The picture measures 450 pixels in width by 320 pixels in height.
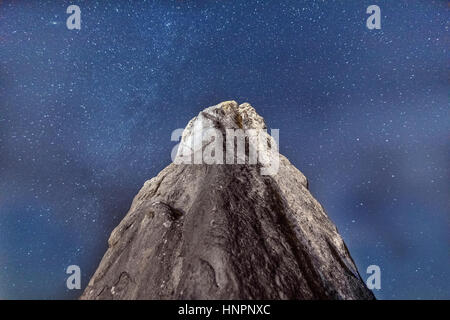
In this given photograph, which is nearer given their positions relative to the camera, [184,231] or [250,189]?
[184,231]

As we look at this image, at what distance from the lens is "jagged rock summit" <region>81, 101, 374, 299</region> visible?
210 inches

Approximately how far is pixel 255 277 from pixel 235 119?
25.9ft

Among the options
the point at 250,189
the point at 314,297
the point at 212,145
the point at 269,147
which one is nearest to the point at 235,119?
the point at 269,147

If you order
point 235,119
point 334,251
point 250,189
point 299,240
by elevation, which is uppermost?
point 235,119

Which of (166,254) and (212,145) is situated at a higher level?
(212,145)

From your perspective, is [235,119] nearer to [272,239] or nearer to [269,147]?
[269,147]

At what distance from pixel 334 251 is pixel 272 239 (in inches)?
136

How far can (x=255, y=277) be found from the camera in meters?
5.28

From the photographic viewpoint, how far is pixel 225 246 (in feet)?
18.7

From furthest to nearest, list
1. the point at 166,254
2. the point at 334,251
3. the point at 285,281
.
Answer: the point at 334,251, the point at 166,254, the point at 285,281

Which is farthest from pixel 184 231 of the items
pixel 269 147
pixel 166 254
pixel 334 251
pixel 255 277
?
pixel 269 147

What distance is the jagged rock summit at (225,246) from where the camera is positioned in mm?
5324
